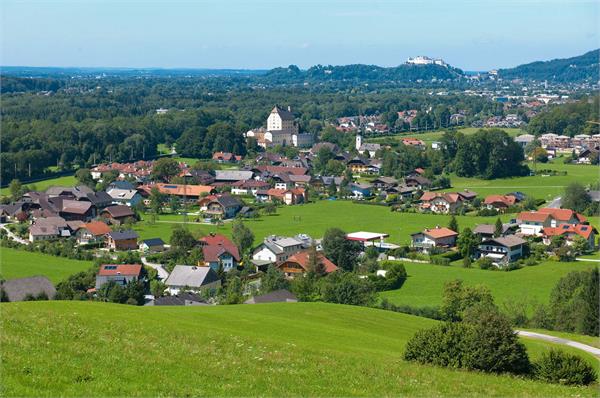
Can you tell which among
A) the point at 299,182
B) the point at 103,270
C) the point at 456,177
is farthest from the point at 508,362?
the point at 456,177

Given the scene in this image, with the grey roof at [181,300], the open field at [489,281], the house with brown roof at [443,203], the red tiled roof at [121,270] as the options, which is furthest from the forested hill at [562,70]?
the grey roof at [181,300]

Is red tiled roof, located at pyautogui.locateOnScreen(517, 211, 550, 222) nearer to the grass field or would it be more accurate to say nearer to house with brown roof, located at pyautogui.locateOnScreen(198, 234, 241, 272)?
house with brown roof, located at pyautogui.locateOnScreen(198, 234, 241, 272)

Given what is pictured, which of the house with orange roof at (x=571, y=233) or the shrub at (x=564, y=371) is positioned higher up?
the shrub at (x=564, y=371)

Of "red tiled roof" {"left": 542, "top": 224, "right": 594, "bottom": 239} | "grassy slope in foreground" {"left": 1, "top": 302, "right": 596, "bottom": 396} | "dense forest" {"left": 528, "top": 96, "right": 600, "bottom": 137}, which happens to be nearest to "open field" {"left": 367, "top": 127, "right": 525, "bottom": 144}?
"dense forest" {"left": 528, "top": 96, "right": 600, "bottom": 137}

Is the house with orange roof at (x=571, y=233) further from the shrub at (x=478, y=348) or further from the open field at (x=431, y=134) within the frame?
the open field at (x=431, y=134)

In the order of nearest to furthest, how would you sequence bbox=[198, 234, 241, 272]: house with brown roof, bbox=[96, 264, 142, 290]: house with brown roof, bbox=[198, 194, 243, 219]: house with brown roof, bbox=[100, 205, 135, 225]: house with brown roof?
bbox=[96, 264, 142, 290]: house with brown roof
bbox=[198, 234, 241, 272]: house with brown roof
bbox=[100, 205, 135, 225]: house with brown roof
bbox=[198, 194, 243, 219]: house with brown roof

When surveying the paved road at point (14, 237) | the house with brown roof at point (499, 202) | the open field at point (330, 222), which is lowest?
the paved road at point (14, 237)

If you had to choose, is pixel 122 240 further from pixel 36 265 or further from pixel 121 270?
pixel 121 270

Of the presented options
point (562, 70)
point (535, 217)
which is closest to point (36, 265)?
point (535, 217)
